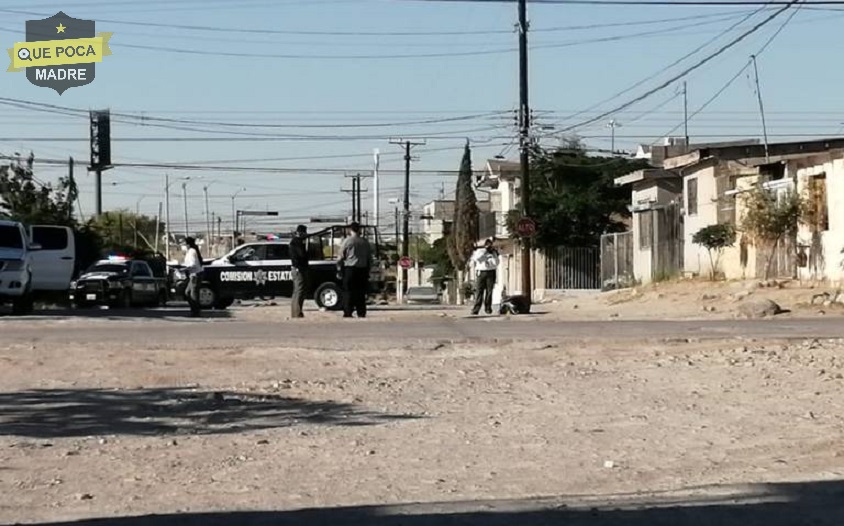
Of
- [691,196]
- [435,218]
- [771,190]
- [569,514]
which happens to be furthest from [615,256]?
[435,218]

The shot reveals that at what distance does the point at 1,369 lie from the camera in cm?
1393

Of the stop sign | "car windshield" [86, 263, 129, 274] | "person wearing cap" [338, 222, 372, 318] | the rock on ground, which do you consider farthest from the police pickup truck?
the rock on ground

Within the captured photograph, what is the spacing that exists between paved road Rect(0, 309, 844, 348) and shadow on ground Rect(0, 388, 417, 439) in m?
3.91

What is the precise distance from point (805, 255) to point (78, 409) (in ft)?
70.0

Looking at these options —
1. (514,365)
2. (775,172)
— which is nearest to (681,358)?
(514,365)

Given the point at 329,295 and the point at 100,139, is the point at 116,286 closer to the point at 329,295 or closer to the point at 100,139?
the point at 329,295

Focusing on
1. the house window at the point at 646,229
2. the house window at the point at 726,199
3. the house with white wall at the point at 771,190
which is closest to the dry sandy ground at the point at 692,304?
the house with white wall at the point at 771,190

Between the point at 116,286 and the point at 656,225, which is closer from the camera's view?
the point at 116,286

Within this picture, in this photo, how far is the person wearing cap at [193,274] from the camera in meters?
24.5

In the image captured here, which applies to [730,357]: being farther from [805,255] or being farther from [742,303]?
[805,255]

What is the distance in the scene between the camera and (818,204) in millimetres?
28734

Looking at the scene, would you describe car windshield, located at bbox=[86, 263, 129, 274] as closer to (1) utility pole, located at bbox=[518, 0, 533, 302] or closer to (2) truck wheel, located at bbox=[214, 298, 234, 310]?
(2) truck wheel, located at bbox=[214, 298, 234, 310]

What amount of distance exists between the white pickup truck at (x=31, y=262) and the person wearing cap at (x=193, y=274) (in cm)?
326

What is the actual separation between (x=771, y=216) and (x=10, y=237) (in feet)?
55.4
